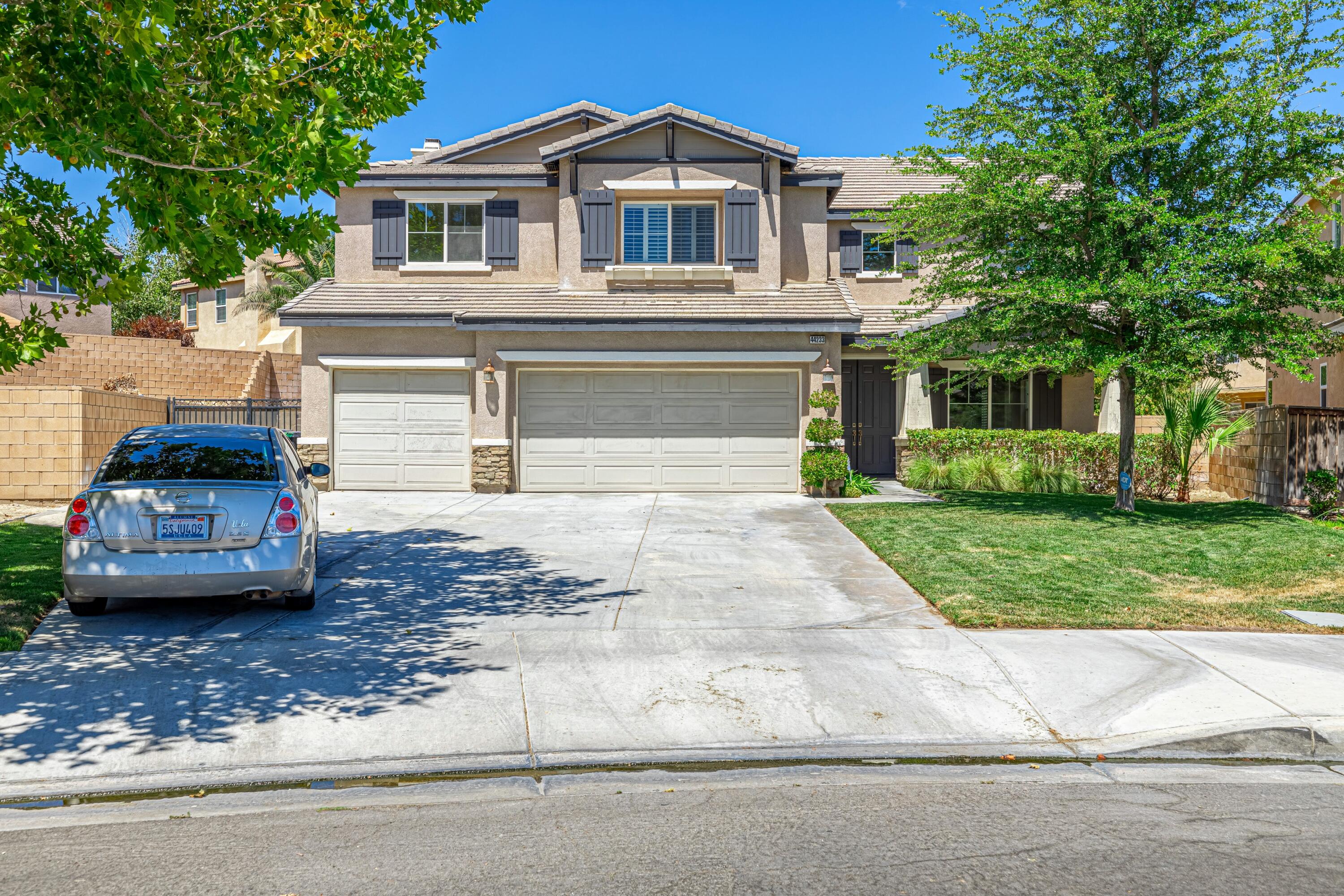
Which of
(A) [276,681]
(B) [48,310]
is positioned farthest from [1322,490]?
(B) [48,310]

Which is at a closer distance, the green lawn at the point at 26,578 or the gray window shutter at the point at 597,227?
the green lawn at the point at 26,578

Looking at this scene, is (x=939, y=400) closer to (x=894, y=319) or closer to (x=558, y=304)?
(x=894, y=319)

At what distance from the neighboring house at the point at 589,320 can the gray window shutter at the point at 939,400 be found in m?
1.88

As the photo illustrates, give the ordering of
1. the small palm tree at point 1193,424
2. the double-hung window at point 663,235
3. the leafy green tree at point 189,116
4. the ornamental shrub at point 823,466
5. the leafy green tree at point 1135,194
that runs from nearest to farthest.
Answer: the leafy green tree at point 189,116 < the leafy green tree at point 1135,194 < the ornamental shrub at point 823,466 < the small palm tree at point 1193,424 < the double-hung window at point 663,235

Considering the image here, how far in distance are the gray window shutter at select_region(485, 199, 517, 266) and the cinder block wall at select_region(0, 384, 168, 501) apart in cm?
737

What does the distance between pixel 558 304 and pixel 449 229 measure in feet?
10.3

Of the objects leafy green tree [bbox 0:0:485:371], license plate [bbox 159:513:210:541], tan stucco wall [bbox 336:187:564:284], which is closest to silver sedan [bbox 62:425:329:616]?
license plate [bbox 159:513:210:541]

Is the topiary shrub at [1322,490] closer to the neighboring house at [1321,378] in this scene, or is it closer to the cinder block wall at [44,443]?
the neighboring house at [1321,378]

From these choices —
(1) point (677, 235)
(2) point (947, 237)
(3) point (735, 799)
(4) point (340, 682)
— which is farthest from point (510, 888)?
(1) point (677, 235)

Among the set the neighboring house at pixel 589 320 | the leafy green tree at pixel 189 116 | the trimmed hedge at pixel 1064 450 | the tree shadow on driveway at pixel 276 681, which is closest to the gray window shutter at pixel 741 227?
the neighboring house at pixel 589 320

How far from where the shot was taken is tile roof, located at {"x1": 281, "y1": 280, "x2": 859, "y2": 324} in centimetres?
1723

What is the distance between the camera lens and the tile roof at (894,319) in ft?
59.6

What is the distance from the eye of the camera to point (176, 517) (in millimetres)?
7293

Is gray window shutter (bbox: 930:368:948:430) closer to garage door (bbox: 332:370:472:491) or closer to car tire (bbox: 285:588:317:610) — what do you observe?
garage door (bbox: 332:370:472:491)
